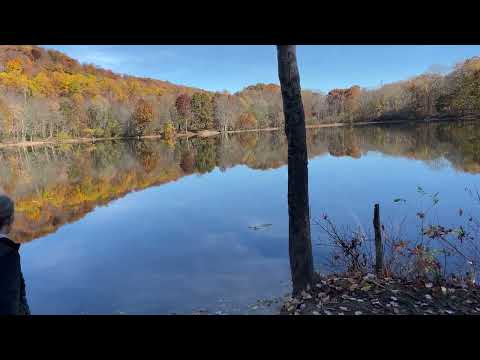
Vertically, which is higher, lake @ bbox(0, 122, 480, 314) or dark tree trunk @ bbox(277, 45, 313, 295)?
dark tree trunk @ bbox(277, 45, 313, 295)

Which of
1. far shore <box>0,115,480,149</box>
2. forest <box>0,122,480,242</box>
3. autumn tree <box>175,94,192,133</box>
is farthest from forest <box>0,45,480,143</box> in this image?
forest <box>0,122,480,242</box>

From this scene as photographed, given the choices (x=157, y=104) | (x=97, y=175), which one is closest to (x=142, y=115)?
(x=157, y=104)

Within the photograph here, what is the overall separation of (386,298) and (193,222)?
7774 mm

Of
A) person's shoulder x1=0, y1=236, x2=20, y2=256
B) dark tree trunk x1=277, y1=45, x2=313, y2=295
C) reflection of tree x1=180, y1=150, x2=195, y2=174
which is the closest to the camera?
person's shoulder x1=0, y1=236, x2=20, y2=256

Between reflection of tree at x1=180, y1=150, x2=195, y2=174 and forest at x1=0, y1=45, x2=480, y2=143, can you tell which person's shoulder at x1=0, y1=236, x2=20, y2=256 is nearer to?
reflection of tree at x1=180, y1=150, x2=195, y2=174

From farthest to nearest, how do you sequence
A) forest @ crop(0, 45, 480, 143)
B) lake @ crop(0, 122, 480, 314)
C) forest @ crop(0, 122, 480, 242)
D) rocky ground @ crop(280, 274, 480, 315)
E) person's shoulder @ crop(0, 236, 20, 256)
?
forest @ crop(0, 45, 480, 143)
forest @ crop(0, 122, 480, 242)
lake @ crop(0, 122, 480, 314)
rocky ground @ crop(280, 274, 480, 315)
person's shoulder @ crop(0, 236, 20, 256)

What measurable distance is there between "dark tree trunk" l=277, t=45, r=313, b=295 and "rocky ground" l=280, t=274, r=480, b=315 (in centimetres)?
30

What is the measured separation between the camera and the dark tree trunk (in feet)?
12.3

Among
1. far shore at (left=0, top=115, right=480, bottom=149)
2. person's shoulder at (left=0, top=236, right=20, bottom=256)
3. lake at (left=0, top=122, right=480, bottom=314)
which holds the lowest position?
lake at (left=0, top=122, right=480, bottom=314)
